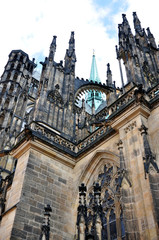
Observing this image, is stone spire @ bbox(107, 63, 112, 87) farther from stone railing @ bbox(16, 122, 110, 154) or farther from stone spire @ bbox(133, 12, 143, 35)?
stone railing @ bbox(16, 122, 110, 154)

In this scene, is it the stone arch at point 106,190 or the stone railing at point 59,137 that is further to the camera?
the stone railing at point 59,137

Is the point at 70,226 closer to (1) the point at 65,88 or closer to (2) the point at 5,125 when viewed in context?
(1) the point at 65,88

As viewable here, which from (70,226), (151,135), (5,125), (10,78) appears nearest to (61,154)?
(70,226)

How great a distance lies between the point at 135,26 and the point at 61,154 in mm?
9705

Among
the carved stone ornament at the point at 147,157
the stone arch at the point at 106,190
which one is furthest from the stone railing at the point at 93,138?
the carved stone ornament at the point at 147,157

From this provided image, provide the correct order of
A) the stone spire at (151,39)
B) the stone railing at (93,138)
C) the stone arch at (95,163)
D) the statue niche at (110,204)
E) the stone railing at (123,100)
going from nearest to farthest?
the statue niche at (110,204) → the stone railing at (123,100) → the stone arch at (95,163) → the stone railing at (93,138) → the stone spire at (151,39)

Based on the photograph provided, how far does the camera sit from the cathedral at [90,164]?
21.6 feet

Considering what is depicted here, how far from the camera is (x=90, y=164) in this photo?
34.3 ft

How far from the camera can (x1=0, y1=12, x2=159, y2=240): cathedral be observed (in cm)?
660

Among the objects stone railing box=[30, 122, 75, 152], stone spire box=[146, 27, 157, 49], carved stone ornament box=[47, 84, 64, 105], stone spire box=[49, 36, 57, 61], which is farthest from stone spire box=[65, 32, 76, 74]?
stone railing box=[30, 122, 75, 152]

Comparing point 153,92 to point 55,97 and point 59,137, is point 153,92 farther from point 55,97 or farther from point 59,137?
point 55,97

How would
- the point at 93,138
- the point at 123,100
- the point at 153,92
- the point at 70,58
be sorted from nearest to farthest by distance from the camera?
the point at 153,92, the point at 123,100, the point at 93,138, the point at 70,58

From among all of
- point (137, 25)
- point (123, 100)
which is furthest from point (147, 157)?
point (137, 25)

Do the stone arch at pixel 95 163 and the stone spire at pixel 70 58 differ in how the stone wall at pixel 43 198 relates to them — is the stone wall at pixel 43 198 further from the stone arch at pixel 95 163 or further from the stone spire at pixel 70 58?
the stone spire at pixel 70 58
